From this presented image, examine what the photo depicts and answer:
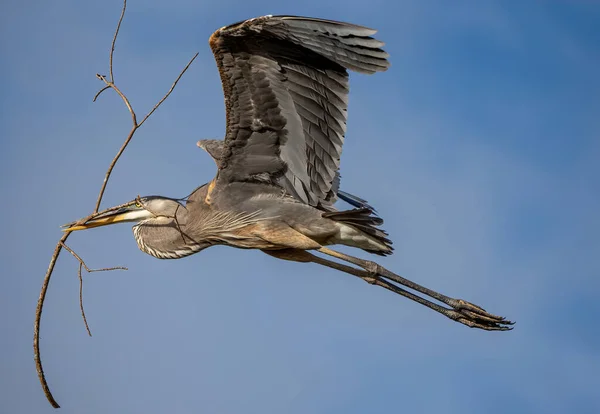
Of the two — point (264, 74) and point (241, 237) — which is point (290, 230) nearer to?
point (241, 237)

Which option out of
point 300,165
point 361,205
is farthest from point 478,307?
point 300,165

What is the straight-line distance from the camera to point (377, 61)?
24.2 ft

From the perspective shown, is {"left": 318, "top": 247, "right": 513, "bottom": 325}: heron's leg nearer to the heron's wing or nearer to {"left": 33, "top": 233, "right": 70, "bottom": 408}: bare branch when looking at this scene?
the heron's wing

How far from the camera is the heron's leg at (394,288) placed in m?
Answer: 8.97

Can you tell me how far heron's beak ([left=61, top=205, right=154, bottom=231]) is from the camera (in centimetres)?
890

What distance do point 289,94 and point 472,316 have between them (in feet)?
9.48

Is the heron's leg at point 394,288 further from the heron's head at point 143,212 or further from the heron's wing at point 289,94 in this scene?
the heron's head at point 143,212

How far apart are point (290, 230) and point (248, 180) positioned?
1.95 ft

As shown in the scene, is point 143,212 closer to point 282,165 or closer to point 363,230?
point 282,165

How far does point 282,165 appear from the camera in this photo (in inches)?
332

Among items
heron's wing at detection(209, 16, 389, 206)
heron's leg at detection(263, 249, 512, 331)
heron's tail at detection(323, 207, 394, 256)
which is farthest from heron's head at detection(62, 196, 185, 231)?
heron's tail at detection(323, 207, 394, 256)

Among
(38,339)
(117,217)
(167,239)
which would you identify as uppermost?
(117,217)

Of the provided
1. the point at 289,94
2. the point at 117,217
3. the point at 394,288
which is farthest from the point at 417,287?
the point at 117,217

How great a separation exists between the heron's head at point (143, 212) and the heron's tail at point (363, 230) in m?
1.50
